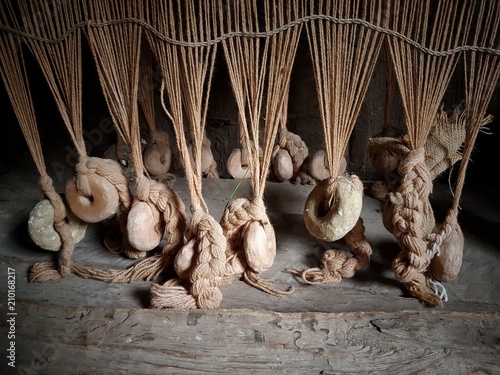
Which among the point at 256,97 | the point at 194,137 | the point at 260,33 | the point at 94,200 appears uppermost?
the point at 260,33

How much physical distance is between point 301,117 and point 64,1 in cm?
114

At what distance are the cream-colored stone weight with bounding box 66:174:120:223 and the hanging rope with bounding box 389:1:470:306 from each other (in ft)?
2.76

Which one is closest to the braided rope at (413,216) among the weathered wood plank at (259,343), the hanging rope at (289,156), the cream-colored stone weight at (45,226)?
the weathered wood plank at (259,343)

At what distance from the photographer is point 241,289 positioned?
54.9 inches

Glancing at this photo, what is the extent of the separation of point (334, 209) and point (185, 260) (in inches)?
17.8

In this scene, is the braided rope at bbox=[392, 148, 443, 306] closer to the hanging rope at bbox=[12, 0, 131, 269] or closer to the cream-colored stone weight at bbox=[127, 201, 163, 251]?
the cream-colored stone weight at bbox=[127, 201, 163, 251]

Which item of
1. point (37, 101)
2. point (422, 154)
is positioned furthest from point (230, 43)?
point (37, 101)

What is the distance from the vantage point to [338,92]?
125cm

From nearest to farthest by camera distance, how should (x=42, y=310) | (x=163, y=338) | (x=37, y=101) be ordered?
(x=163, y=338)
(x=42, y=310)
(x=37, y=101)

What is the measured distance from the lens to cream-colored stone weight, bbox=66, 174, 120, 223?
4.59 ft

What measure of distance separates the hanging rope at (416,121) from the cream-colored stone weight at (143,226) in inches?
28.1

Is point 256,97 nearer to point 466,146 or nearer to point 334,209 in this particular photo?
point 334,209

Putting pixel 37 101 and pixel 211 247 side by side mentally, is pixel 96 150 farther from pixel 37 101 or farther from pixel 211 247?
pixel 211 247

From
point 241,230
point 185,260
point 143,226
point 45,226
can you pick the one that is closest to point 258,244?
point 241,230
